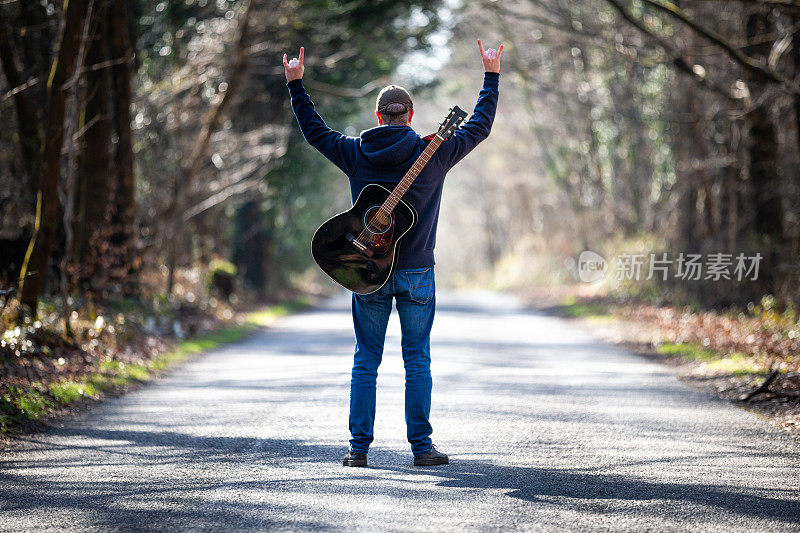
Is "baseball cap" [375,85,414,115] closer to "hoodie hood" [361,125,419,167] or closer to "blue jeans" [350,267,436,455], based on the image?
"hoodie hood" [361,125,419,167]

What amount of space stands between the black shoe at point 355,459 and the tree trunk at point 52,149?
5.63m

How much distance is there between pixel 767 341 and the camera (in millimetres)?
12492

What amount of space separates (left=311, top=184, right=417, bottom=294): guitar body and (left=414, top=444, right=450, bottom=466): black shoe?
102 cm

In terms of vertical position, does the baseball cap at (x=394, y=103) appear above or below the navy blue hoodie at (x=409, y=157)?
above

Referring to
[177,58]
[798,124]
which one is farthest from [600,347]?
[177,58]

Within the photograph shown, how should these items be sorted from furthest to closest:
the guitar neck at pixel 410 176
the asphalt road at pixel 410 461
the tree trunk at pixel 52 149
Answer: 1. the tree trunk at pixel 52 149
2. the guitar neck at pixel 410 176
3. the asphalt road at pixel 410 461

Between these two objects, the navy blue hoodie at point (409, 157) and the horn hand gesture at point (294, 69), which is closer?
the navy blue hoodie at point (409, 157)

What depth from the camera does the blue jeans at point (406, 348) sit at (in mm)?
6219

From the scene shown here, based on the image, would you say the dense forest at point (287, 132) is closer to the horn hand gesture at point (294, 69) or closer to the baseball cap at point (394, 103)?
the horn hand gesture at point (294, 69)

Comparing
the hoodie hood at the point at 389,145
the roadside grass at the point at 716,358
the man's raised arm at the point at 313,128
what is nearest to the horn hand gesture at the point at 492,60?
the hoodie hood at the point at 389,145

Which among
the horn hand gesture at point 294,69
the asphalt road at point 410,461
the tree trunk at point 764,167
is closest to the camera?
the asphalt road at point 410,461

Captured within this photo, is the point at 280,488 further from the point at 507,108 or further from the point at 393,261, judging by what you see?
the point at 507,108

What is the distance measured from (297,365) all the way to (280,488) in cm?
658

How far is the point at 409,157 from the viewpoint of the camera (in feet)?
20.3
